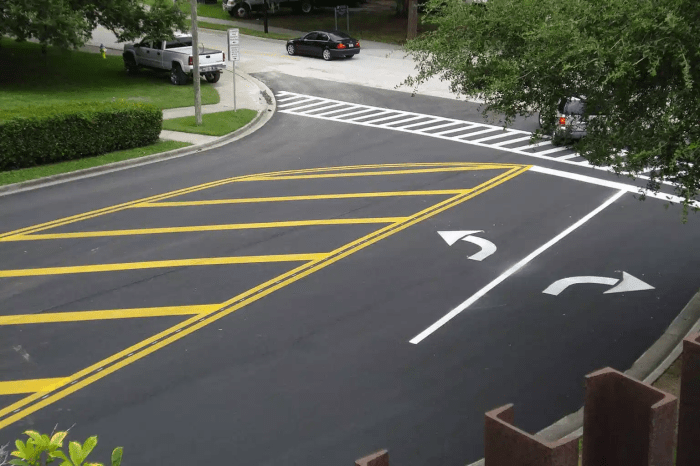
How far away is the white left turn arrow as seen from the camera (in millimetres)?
15664

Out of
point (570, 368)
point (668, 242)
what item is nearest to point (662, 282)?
point (668, 242)

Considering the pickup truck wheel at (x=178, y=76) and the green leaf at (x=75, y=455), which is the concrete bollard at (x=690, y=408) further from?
the pickup truck wheel at (x=178, y=76)

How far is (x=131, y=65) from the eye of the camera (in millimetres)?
37875

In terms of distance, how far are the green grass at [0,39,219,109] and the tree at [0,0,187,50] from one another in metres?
2.08

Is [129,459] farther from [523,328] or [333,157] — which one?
[333,157]

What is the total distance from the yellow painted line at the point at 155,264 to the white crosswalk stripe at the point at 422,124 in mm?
9917

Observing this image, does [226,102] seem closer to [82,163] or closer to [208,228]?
[82,163]

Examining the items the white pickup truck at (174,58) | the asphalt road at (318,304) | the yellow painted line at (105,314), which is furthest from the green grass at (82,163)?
the white pickup truck at (174,58)

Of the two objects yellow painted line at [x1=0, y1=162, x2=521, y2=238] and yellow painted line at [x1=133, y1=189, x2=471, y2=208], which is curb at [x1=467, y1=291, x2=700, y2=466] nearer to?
yellow painted line at [x1=133, y1=189, x2=471, y2=208]

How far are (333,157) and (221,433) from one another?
14.9m

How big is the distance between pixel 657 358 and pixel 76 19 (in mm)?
26173

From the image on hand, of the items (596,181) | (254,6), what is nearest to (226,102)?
(596,181)

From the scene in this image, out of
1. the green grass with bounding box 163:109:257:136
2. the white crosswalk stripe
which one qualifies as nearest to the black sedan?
the white crosswalk stripe

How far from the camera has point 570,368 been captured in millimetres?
11391
